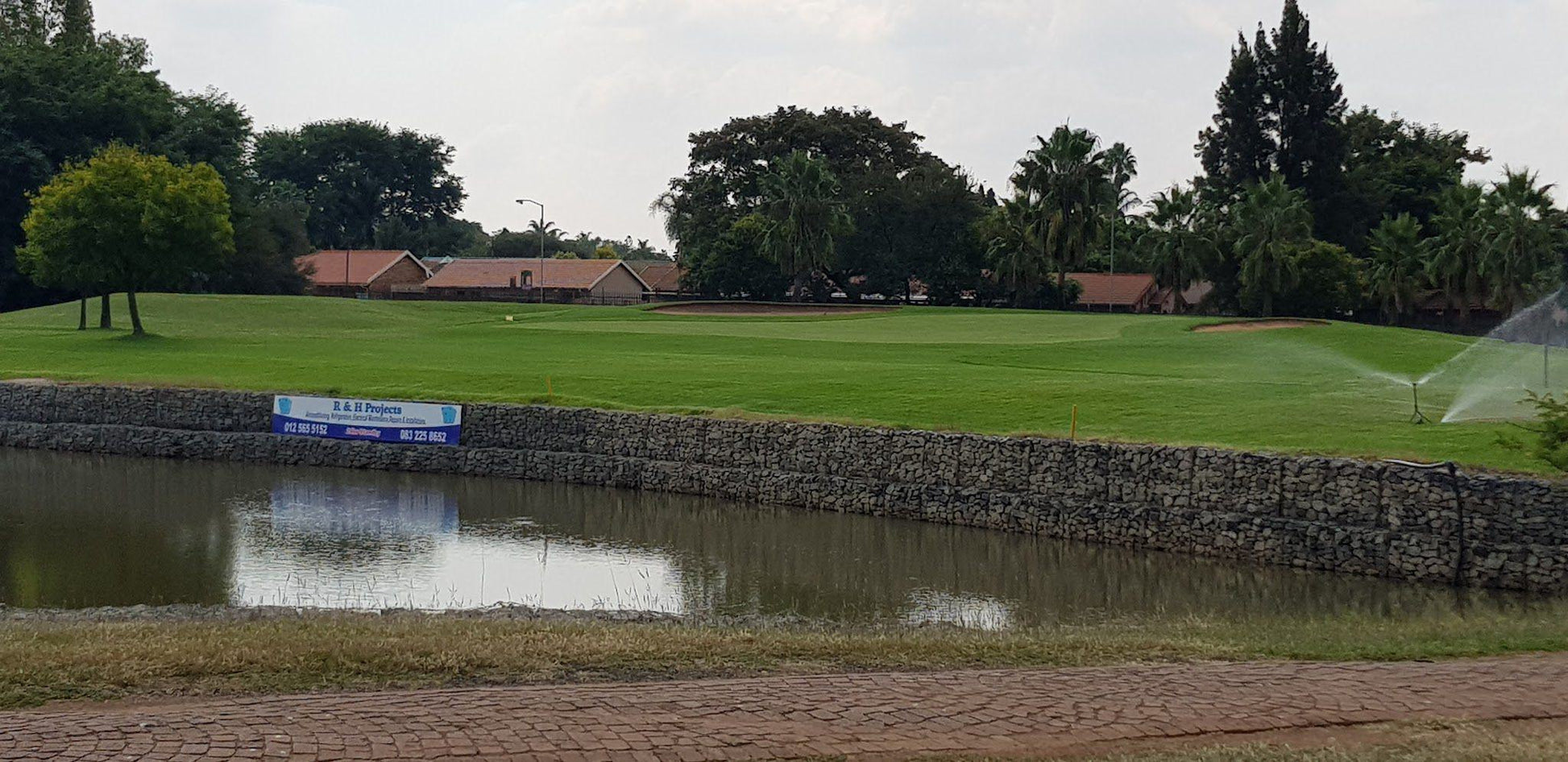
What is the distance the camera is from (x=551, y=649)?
506 inches

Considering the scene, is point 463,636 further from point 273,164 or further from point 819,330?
point 273,164

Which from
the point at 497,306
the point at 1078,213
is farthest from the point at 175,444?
the point at 1078,213

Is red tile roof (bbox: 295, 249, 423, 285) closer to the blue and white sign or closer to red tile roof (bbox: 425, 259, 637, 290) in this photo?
red tile roof (bbox: 425, 259, 637, 290)

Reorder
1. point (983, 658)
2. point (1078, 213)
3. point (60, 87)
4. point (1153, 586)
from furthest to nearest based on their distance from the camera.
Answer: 1. point (60, 87)
2. point (1078, 213)
3. point (1153, 586)
4. point (983, 658)

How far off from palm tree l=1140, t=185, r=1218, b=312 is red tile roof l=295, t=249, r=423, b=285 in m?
51.4

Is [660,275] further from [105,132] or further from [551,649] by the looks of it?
[551,649]

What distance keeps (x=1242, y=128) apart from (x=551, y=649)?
88969 millimetres

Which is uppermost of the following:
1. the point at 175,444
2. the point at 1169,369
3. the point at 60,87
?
the point at 60,87

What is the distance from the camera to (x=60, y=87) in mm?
77438

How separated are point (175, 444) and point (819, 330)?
1029 inches

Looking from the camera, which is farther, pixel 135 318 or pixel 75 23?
pixel 75 23

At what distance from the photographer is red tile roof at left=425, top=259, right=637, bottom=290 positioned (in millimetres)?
99812

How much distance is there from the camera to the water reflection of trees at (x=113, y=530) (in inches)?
794

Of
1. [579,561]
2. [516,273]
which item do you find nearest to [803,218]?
[516,273]
